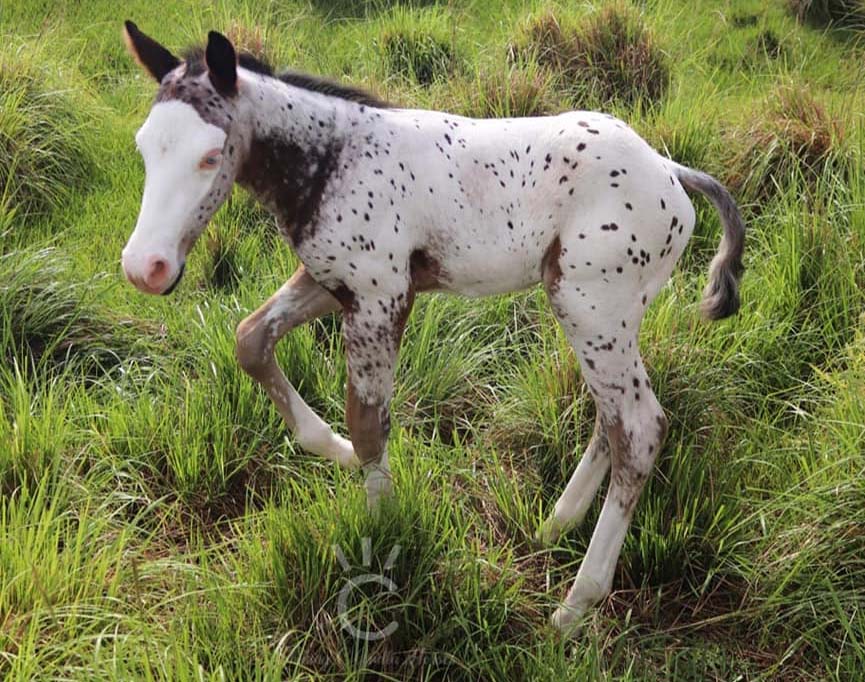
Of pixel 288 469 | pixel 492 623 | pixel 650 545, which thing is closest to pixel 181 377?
pixel 288 469

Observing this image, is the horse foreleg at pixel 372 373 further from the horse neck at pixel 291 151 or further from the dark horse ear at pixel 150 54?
the dark horse ear at pixel 150 54

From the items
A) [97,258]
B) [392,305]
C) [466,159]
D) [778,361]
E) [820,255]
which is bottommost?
[97,258]

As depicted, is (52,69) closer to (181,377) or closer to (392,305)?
(181,377)

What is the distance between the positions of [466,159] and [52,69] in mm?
3584

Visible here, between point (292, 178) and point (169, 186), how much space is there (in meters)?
0.35

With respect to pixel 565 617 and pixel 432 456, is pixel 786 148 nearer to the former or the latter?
pixel 432 456

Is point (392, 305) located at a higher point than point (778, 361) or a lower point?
higher

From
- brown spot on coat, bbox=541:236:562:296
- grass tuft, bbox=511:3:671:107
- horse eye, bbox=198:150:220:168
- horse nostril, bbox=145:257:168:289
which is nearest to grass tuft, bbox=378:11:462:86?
grass tuft, bbox=511:3:671:107

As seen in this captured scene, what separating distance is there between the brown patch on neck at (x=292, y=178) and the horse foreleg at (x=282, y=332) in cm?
30

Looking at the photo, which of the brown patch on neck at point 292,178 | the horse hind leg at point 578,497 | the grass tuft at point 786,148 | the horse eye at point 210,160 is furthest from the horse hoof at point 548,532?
the grass tuft at point 786,148

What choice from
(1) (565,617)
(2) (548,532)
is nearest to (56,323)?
(2) (548,532)

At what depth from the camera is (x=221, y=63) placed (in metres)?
1.92

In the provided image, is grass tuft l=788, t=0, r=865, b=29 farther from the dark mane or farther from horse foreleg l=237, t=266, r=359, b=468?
horse foreleg l=237, t=266, r=359, b=468

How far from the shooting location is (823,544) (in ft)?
7.63
